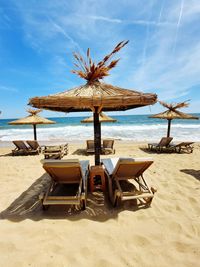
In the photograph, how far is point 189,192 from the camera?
11.8 feet

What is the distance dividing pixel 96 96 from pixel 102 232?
7.20 feet

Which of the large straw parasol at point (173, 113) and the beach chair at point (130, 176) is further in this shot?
the large straw parasol at point (173, 113)

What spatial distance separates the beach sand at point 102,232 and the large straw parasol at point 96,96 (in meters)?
→ 1.41

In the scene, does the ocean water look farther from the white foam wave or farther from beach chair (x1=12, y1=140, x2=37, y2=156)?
beach chair (x1=12, y1=140, x2=37, y2=156)

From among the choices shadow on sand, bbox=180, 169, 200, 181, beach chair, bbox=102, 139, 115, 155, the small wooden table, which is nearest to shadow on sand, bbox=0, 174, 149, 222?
the small wooden table

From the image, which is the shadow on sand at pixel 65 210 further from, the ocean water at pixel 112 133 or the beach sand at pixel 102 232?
the ocean water at pixel 112 133

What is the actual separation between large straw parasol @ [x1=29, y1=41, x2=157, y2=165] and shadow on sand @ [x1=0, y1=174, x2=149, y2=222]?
3.21 ft

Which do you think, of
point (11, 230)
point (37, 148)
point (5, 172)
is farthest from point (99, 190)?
point (37, 148)

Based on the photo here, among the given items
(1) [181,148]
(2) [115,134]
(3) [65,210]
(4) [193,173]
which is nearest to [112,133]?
(2) [115,134]

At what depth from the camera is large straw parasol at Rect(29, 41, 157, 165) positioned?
9.11 ft

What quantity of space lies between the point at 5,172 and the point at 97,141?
3723 millimetres

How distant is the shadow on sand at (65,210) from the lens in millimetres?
2769

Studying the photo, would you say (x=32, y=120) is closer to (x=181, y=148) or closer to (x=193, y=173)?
(x=193, y=173)

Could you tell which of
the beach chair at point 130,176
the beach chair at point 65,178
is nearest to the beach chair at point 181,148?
the beach chair at point 130,176
